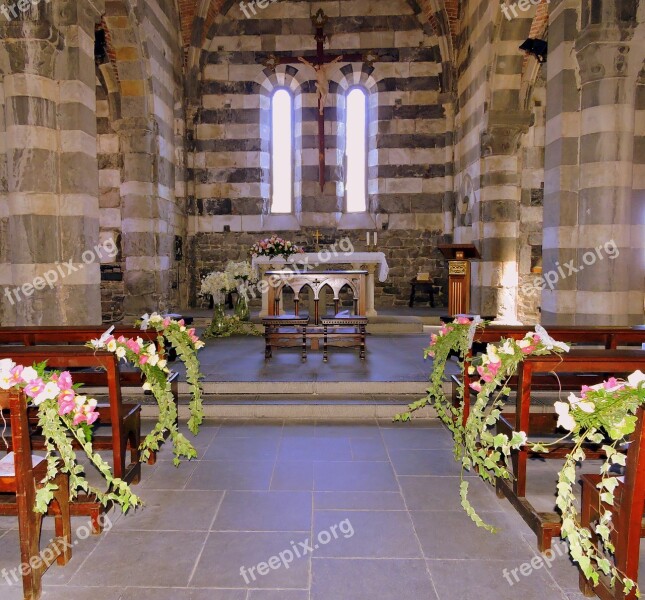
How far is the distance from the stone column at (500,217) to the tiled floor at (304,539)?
6476mm

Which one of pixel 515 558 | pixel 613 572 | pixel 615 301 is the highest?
pixel 615 301

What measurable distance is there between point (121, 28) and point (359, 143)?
590cm

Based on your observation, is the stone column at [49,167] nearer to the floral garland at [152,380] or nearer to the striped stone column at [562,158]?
the floral garland at [152,380]

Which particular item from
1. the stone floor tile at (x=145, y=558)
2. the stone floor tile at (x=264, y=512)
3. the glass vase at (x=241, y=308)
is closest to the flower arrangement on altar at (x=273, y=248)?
the glass vase at (x=241, y=308)

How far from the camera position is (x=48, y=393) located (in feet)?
7.77

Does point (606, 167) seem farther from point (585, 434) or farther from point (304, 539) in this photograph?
point (304, 539)

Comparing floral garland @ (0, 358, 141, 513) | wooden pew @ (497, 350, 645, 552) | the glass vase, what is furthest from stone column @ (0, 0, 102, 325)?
wooden pew @ (497, 350, 645, 552)

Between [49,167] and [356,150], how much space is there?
8060 mm

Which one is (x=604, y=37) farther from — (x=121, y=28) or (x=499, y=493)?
(x=121, y=28)

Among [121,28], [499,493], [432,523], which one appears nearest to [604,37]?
[499,493]

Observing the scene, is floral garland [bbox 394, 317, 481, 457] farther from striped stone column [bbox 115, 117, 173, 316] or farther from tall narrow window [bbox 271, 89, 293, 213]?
tall narrow window [bbox 271, 89, 293, 213]

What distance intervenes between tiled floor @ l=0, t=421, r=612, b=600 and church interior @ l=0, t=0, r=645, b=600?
0.07 feet

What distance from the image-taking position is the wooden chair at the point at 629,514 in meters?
2.03

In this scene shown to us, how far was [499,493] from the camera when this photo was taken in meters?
3.29
